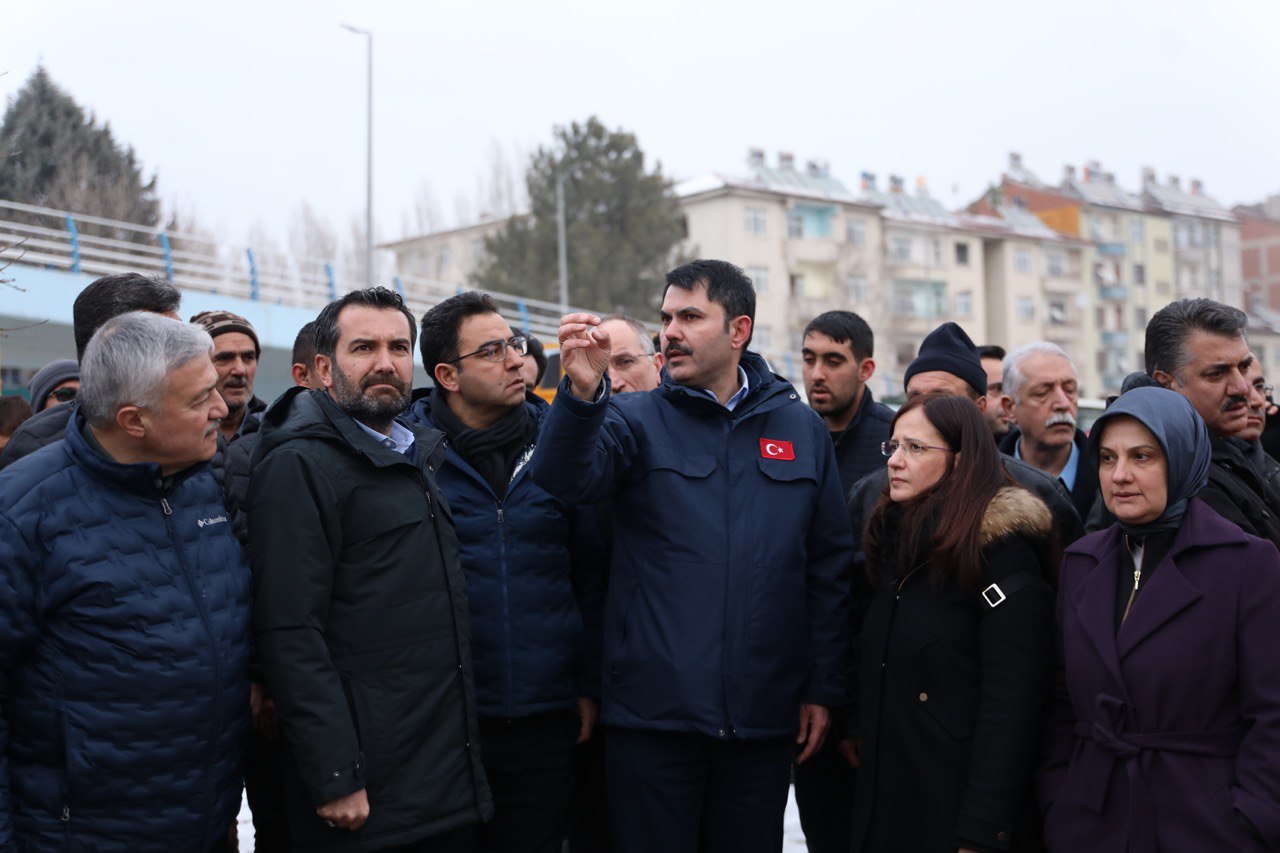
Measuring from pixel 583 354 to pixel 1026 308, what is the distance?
211ft

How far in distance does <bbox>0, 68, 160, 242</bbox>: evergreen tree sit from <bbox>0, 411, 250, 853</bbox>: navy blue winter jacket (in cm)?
2710

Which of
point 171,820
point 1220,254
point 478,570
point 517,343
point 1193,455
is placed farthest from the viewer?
point 1220,254

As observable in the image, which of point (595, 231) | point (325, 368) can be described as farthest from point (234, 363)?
point (595, 231)

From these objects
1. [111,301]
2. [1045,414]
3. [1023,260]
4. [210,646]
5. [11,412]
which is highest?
[1023,260]

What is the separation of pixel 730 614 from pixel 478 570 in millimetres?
830

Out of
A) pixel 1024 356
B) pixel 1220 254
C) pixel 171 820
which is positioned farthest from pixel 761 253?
pixel 171 820

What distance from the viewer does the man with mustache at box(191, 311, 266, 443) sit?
15.4ft

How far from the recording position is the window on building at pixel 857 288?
57.2m

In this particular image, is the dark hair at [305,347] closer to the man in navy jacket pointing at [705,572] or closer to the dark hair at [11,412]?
the man in navy jacket pointing at [705,572]

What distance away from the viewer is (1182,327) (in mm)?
4199

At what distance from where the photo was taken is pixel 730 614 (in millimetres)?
3775

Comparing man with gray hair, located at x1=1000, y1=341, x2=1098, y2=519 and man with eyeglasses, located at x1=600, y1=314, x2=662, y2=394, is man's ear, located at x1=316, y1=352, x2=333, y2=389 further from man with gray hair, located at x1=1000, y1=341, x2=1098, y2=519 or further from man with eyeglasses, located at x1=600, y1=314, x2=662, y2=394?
man with gray hair, located at x1=1000, y1=341, x2=1098, y2=519

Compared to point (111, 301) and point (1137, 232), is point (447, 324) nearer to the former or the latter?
point (111, 301)

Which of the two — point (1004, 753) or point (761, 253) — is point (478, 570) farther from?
point (761, 253)
